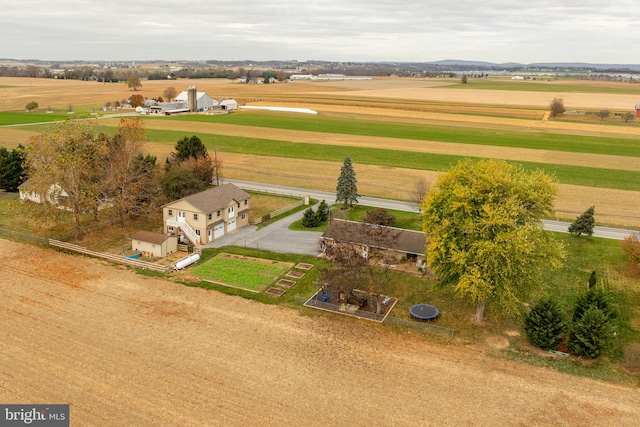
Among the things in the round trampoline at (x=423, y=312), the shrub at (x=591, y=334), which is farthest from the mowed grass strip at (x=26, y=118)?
the shrub at (x=591, y=334)

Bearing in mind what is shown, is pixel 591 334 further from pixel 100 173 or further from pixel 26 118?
pixel 26 118

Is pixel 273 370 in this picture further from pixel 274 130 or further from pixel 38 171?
pixel 274 130

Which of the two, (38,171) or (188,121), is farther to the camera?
(188,121)

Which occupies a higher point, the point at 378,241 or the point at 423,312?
the point at 378,241

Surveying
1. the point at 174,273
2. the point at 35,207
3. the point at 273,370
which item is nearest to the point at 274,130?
the point at 35,207

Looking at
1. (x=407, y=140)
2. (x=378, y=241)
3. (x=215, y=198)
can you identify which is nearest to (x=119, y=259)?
(x=215, y=198)

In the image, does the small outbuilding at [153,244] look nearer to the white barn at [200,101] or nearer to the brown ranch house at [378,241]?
the brown ranch house at [378,241]
